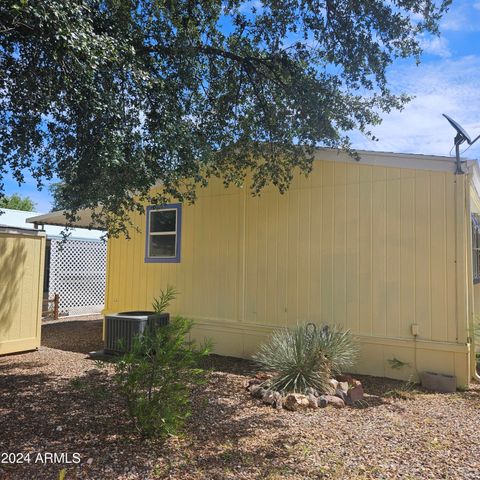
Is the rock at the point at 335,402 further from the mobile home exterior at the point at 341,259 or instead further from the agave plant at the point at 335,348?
the mobile home exterior at the point at 341,259

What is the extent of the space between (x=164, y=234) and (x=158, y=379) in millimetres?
5188

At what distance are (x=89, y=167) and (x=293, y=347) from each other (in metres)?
3.27

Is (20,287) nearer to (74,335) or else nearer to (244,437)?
(74,335)

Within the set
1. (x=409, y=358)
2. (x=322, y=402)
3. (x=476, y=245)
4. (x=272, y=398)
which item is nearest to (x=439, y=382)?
(x=409, y=358)

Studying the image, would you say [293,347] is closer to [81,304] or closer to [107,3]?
[107,3]

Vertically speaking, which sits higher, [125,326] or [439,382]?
[125,326]

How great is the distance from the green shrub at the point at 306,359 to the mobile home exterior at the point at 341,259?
36.4 inches

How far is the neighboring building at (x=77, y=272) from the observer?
1364 centimetres

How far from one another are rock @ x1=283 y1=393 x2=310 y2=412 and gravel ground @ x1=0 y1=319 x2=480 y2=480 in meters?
0.15

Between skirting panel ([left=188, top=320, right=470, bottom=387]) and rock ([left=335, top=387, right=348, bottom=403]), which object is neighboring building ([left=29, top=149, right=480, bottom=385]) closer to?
skirting panel ([left=188, top=320, right=470, bottom=387])

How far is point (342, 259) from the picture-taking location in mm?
6625

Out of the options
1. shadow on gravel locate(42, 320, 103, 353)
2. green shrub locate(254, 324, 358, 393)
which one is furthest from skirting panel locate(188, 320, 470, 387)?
shadow on gravel locate(42, 320, 103, 353)

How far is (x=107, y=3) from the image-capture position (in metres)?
4.54

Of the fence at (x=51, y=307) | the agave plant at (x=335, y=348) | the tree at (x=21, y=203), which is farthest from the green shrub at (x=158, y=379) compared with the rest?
the tree at (x=21, y=203)
